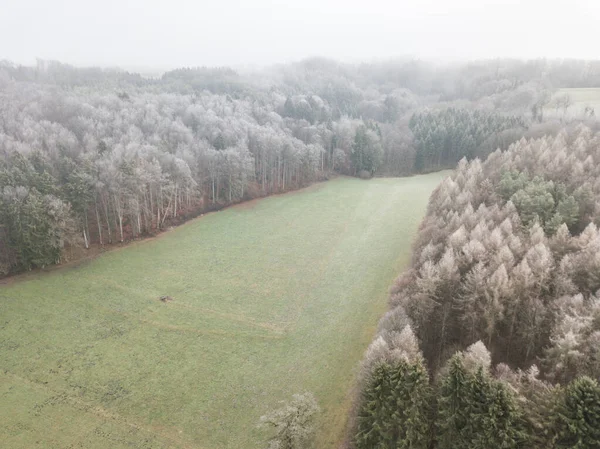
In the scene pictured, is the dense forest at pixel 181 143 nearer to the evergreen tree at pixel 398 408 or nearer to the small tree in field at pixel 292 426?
the small tree in field at pixel 292 426

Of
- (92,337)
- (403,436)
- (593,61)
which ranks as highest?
(593,61)

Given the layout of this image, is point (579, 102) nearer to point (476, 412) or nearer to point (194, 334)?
point (476, 412)

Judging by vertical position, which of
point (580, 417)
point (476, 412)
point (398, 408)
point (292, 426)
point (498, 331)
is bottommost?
point (292, 426)

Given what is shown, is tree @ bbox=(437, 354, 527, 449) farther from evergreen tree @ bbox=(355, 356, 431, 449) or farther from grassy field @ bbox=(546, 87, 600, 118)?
grassy field @ bbox=(546, 87, 600, 118)

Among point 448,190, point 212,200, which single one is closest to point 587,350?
point 448,190

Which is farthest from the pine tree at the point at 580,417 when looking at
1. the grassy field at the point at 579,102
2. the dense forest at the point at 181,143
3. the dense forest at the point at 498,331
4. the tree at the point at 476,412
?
the grassy field at the point at 579,102

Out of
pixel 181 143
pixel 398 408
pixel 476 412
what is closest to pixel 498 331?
pixel 476 412

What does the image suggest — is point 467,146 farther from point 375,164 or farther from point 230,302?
point 230,302
